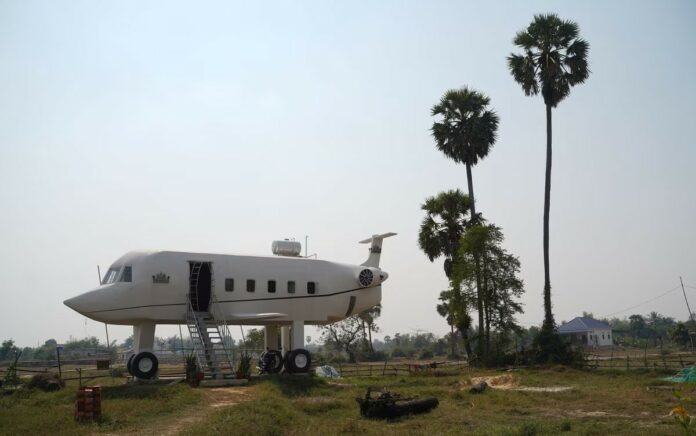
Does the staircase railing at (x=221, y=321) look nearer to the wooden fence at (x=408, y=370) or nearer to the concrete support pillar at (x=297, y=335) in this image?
the concrete support pillar at (x=297, y=335)

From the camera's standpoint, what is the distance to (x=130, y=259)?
27.5 metres

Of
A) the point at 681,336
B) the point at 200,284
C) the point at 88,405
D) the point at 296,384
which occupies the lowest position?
the point at 681,336

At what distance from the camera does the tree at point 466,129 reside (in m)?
45.6

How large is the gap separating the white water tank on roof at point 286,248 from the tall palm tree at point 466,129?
16436 millimetres

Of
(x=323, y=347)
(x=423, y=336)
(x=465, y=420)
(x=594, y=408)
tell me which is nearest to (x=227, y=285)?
(x=465, y=420)

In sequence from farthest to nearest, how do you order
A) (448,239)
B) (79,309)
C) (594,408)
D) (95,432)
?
(448,239) → (79,309) → (594,408) → (95,432)

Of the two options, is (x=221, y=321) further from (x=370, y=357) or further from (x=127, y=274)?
(x=370, y=357)

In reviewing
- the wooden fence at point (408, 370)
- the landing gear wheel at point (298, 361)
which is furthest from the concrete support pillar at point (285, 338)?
the wooden fence at point (408, 370)

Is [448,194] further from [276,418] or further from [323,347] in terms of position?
[323,347]

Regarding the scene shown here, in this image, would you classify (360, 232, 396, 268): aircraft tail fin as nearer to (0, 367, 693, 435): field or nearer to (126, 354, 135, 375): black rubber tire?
(0, 367, 693, 435): field

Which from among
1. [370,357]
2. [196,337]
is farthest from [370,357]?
[196,337]

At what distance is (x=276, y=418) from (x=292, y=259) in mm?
13896

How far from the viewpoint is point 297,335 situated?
101 ft

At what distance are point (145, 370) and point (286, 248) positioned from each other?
926 centimetres
